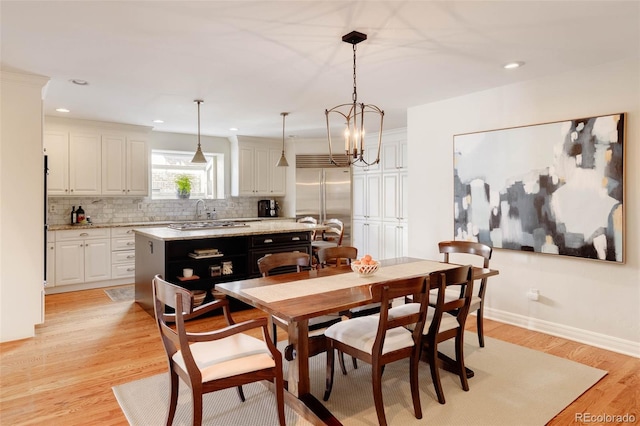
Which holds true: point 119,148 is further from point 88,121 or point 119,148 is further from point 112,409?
point 112,409

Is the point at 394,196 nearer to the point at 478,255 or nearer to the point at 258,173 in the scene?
the point at 258,173

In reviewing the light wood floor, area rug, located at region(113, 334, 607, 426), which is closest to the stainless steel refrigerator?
the light wood floor

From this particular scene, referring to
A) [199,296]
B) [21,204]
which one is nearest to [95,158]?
[21,204]

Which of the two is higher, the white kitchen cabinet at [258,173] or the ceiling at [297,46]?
the ceiling at [297,46]

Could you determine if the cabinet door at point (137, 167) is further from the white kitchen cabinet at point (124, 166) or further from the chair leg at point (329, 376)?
the chair leg at point (329, 376)

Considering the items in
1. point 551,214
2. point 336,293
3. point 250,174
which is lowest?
point 336,293

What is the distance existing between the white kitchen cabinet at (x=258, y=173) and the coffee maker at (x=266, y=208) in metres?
0.23

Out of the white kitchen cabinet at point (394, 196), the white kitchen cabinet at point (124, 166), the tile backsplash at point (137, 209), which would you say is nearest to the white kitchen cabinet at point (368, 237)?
the white kitchen cabinet at point (394, 196)

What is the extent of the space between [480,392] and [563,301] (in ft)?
5.30

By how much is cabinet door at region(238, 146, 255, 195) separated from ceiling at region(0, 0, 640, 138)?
256 cm

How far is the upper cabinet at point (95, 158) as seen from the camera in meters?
5.53

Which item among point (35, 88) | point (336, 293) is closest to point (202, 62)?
point (35, 88)

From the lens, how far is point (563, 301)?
3.68 metres

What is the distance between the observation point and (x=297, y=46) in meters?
2.97
